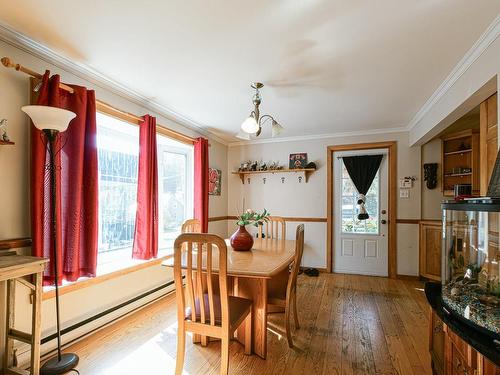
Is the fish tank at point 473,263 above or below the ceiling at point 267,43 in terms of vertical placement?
below

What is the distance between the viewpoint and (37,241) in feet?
5.82

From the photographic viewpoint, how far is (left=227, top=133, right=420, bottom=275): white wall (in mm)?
3850

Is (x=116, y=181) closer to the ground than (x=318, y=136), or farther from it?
closer to the ground

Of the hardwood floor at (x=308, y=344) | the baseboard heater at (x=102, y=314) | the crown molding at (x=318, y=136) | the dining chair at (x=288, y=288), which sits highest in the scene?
the crown molding at (x=318, y=136)

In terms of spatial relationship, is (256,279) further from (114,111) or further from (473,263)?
(114,111)

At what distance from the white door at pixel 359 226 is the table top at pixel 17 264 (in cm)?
381

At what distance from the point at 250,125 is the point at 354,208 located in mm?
2739

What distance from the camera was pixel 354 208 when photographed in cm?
416

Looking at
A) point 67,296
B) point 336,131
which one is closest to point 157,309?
point 67,296

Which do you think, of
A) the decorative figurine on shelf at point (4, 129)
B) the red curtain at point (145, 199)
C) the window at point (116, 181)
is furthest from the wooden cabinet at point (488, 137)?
the decorative figurine on shelf at point (4, 129)

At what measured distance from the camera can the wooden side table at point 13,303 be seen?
1.49m

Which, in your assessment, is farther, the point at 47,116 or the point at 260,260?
the point at 260,260

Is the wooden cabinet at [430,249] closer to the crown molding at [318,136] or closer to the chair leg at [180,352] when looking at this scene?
the crown molding at [318,136]

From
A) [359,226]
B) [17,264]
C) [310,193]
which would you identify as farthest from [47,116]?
[359,226]
